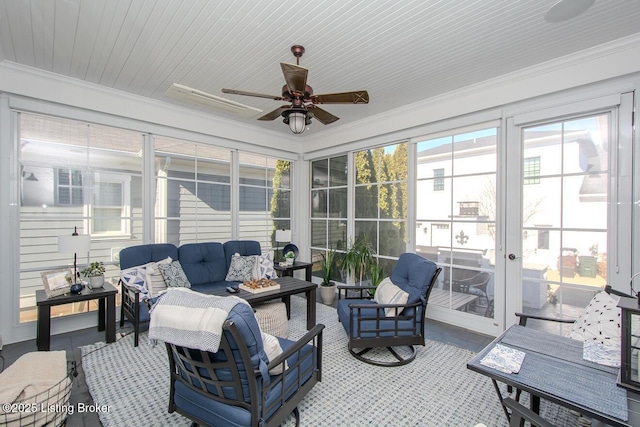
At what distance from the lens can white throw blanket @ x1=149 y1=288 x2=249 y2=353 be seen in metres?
1.37

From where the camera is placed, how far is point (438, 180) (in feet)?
12.9

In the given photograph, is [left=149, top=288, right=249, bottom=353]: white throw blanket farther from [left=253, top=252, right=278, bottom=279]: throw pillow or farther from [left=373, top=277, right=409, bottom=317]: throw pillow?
[left=253, top=252, right=278, bottom=279]: throw pillow

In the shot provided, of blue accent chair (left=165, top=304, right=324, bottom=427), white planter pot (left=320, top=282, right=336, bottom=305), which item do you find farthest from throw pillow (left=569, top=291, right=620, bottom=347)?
white planter pot (left=320, top=282, right=336, bottom=305)

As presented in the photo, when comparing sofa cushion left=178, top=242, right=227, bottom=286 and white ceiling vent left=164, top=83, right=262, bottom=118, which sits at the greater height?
white ceiling vent left=164, top=83, right=262, bottom=118

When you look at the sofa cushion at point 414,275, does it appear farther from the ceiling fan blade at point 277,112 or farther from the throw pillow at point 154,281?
the throw pillow at point 154,281

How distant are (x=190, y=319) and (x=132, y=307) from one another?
2.35 m

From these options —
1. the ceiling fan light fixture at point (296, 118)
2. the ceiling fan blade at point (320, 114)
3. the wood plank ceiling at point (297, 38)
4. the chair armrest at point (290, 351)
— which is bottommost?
the chair armrest at point (290, 351)

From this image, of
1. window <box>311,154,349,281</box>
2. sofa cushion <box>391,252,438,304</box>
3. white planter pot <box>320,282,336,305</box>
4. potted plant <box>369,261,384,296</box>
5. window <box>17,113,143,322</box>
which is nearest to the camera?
sofa cushion <box>391,252,438,304</box>

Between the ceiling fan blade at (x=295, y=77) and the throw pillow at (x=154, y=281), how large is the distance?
264 cm

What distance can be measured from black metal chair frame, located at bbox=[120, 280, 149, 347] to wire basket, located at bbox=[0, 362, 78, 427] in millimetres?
1147

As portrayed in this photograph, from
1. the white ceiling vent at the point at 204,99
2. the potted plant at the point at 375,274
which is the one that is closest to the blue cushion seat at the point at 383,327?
the potted plant at the point at 375,274

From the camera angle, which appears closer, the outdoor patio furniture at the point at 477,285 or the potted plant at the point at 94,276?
the potted plant at the point at 94,276

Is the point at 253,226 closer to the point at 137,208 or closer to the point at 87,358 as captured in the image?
the point at 137,208

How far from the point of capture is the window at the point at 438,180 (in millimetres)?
3907
